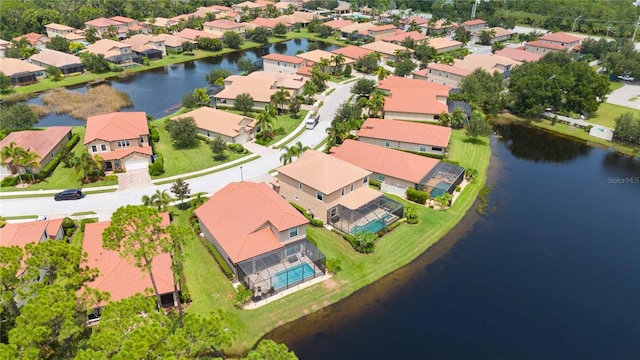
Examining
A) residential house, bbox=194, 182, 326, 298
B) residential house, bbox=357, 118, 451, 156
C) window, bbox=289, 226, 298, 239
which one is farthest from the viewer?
residential house, bbox=357, 118, 451, 156

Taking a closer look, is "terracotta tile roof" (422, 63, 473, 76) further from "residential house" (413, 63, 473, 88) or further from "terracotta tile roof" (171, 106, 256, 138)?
"terracotta tile roof" (171, 106, 256, 138)

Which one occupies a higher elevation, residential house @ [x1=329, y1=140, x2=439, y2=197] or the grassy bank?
residential house @ [x1=329, y1=140, x2=439, y2=197]

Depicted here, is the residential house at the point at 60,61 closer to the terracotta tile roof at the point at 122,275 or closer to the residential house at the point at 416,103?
the residential house at the point at 416,103

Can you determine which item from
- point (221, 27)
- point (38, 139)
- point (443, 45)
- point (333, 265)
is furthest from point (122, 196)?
point (221, 27)

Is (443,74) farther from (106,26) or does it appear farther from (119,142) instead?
(106,26)

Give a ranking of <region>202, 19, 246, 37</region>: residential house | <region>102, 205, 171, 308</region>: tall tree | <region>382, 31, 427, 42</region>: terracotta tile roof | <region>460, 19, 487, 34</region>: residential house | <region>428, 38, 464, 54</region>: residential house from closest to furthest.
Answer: <region>102, 205, 171, 308</region>: tall tree < <region>428, 38, 464, 54</region>: residential house < <region>382, 31, 427, 42</region>: terracotta tile roof < <region>202, 19, 246, 37</region>: residential house < <region>460, 19, 487, 34</region>: residential house

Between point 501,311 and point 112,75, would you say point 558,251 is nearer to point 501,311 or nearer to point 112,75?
point 501,311

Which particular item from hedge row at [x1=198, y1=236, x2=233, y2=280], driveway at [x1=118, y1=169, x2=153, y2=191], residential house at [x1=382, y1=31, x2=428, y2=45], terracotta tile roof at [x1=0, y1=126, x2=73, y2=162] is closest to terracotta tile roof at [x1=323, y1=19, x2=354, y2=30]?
residential house at [x1=382, y1=31, x2=428, y2=45]

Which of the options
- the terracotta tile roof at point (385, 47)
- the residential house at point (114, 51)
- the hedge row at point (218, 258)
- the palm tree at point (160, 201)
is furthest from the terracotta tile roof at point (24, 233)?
the terracotta tile roof at point (385, 47)
